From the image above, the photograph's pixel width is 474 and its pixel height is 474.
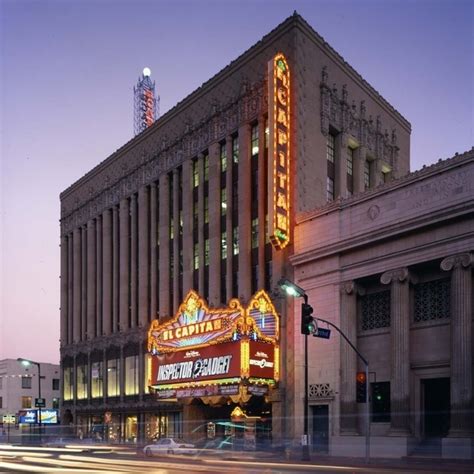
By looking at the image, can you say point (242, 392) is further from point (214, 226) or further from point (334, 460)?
point (214, 226)

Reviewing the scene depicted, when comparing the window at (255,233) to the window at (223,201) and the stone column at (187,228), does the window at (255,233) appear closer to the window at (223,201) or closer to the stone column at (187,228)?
the window at (223,201)

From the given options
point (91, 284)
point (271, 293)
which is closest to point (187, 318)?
point (271, 293)

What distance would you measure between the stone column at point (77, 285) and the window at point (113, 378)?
9680 mm

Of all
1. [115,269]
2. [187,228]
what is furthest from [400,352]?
[115,269]

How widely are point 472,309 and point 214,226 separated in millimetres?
23829

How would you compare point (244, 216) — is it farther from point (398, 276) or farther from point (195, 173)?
point (398, 276)

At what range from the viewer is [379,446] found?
128 ft

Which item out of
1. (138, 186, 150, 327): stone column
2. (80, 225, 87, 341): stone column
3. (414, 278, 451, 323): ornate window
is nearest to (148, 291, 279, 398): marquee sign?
(138, 186, 150, 327): stone column

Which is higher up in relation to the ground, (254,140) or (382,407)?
(254,140)

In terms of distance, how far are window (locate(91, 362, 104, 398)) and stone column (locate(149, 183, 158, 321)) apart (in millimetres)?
11746

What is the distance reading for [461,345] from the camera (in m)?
35.4

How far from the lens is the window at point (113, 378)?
6656 cm

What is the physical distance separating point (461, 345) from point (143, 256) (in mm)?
35360

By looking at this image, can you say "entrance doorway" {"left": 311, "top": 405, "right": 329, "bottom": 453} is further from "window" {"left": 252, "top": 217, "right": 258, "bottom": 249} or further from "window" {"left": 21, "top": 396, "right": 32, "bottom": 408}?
"window" {"left": 21, "top": 396, "right": 32, "bottom": 408}
